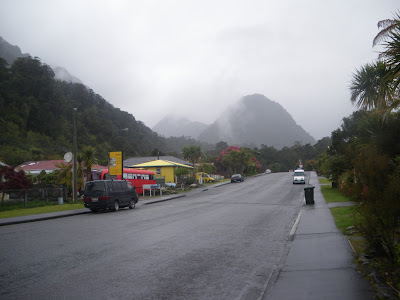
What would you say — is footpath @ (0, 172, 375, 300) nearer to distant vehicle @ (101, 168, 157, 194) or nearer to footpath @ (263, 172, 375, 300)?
footpath @ (263, 172, 375, 300)

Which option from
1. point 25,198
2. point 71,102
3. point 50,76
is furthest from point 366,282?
point 71,102

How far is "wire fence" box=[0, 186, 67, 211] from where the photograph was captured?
21.7m

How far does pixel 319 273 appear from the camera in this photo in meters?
6.24

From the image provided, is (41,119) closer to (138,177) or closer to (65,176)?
(138,177)

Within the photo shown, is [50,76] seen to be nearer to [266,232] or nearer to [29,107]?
[29,107]

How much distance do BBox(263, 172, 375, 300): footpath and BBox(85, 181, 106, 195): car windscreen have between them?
45.3 ft

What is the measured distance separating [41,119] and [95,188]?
5612 centimetres

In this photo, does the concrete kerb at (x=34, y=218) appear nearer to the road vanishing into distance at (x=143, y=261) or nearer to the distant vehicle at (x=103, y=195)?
the distant vehicle at (x=103, y=195)

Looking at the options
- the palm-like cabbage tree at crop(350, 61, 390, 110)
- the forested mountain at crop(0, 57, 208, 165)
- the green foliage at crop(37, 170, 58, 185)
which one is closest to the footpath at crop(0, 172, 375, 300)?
the palm-like cabbage tree at crop(350, 61, 390, 110)

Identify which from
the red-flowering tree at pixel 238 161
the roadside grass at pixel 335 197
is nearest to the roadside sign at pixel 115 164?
the roadside grass at pixel 335 197

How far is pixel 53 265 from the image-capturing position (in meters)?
7.38

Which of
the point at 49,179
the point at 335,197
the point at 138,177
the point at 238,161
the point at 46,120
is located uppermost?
the point at 46,120

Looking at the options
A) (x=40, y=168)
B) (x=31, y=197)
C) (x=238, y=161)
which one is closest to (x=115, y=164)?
(x=31, y=197)

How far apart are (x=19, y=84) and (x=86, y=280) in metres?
74.4
